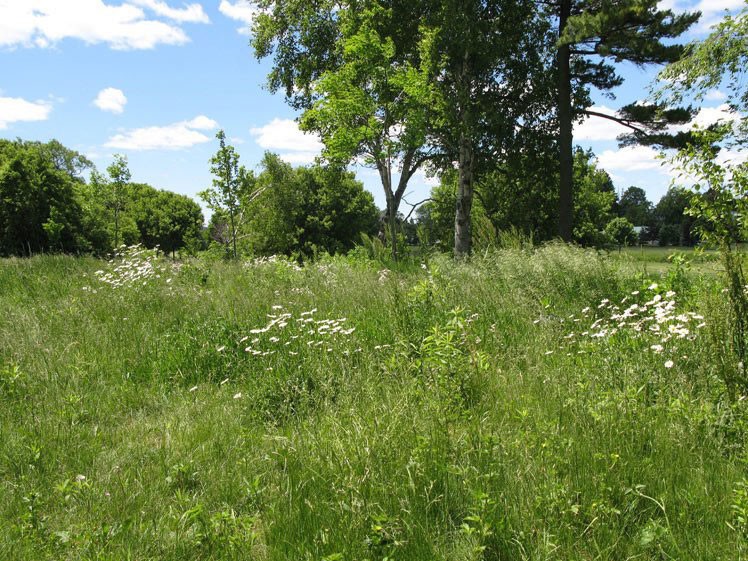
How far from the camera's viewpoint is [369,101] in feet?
47.9

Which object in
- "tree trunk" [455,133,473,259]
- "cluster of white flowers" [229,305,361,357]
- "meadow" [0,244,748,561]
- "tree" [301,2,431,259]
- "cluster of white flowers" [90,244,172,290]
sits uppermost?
"tree" [301,2,431,259]

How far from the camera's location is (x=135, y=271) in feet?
26.7

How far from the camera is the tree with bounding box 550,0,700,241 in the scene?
13.8 m

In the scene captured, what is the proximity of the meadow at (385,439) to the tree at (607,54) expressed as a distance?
11200 mm

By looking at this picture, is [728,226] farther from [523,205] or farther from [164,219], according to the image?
[164,219]

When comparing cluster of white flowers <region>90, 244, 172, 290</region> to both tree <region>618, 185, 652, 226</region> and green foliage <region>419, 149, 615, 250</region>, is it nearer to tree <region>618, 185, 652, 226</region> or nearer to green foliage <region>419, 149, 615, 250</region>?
green foliage <region>419, 149, 615, 250</region>

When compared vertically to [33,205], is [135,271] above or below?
below

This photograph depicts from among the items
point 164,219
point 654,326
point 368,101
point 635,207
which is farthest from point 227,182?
point 635,207

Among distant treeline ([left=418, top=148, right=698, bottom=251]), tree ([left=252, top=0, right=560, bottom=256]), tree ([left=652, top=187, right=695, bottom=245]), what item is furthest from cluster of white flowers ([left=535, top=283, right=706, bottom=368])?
tree ([left=652, top=187, right=695, bottom=245])

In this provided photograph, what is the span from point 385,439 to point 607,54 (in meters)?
16.5

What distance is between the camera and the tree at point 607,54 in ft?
45.2

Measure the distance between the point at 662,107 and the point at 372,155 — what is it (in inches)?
368

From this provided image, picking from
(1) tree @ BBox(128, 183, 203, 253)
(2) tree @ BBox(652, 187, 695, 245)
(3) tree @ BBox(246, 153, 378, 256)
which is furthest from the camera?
(2) tree @ BBox(652, 187, 695, 245)

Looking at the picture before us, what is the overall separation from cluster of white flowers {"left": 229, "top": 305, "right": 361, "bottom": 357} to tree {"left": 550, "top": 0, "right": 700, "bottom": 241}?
12.9 metres
